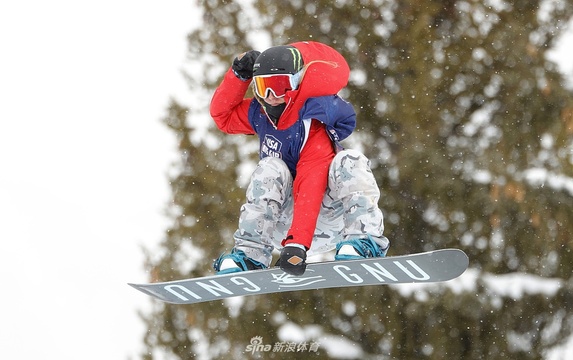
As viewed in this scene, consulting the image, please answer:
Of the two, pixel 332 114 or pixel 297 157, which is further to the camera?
pixel 297 157

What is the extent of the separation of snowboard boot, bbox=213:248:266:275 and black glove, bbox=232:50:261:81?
97 centimetres

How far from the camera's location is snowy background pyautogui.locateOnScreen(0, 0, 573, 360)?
21.7 meters

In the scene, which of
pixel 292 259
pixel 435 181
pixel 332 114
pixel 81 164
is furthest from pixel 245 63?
pixel 81 164

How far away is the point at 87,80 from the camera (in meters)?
31.1

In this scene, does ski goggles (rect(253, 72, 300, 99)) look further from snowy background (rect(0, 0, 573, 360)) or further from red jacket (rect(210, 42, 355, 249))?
snowy background (rect(0, 0, 573, 360))

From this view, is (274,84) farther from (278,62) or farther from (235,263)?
(235,263)

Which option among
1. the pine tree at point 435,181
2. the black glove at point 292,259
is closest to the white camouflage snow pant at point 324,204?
the black glove at point 292,259

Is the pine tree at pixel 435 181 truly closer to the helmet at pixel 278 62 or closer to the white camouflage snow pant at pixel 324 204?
the white camouflage snow pant at pixel 324 204

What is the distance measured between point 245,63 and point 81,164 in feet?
78.2

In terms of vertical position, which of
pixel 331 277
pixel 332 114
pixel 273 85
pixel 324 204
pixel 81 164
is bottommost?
pixel 81 164

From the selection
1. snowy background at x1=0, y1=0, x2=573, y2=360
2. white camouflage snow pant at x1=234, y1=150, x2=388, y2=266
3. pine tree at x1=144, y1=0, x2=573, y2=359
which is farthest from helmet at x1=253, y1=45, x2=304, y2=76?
snowy background at x1=0, y1=0, x2=573, y2=360

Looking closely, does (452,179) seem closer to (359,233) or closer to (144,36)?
(359,233)

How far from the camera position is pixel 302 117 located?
5.11 meters

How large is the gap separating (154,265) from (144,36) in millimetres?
22681
